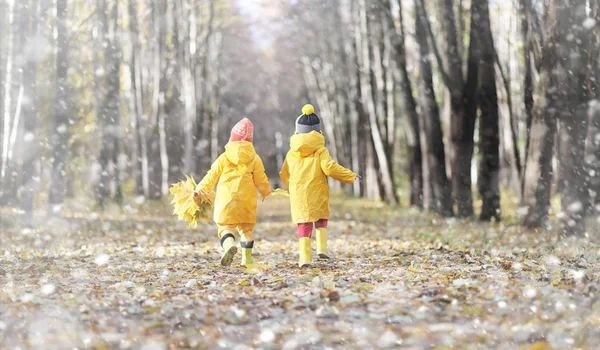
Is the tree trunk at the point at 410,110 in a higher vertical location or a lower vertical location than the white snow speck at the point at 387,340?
higher

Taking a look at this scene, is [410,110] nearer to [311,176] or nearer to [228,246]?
[311,176]

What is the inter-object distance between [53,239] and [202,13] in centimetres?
2384

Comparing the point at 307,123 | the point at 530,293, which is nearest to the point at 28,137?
the point at 307,123

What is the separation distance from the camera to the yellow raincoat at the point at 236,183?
943cm

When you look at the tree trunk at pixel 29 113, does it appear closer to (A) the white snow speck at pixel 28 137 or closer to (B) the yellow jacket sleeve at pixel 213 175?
(A) the white snow speck at pixel 28 137

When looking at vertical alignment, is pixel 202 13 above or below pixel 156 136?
above

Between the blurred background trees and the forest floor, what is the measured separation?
2452 mm

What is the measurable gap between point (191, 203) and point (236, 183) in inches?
27.3

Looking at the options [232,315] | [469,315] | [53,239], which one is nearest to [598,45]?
[469,315]

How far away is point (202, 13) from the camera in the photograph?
36.7 meters

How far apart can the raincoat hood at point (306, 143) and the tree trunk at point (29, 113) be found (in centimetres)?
893

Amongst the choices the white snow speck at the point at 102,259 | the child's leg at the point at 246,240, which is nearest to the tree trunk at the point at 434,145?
the white snow speck at the point at 102,259

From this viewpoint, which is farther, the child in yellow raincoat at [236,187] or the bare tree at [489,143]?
the bare tree at [489,143]

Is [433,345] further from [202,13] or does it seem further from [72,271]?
[202,13]
